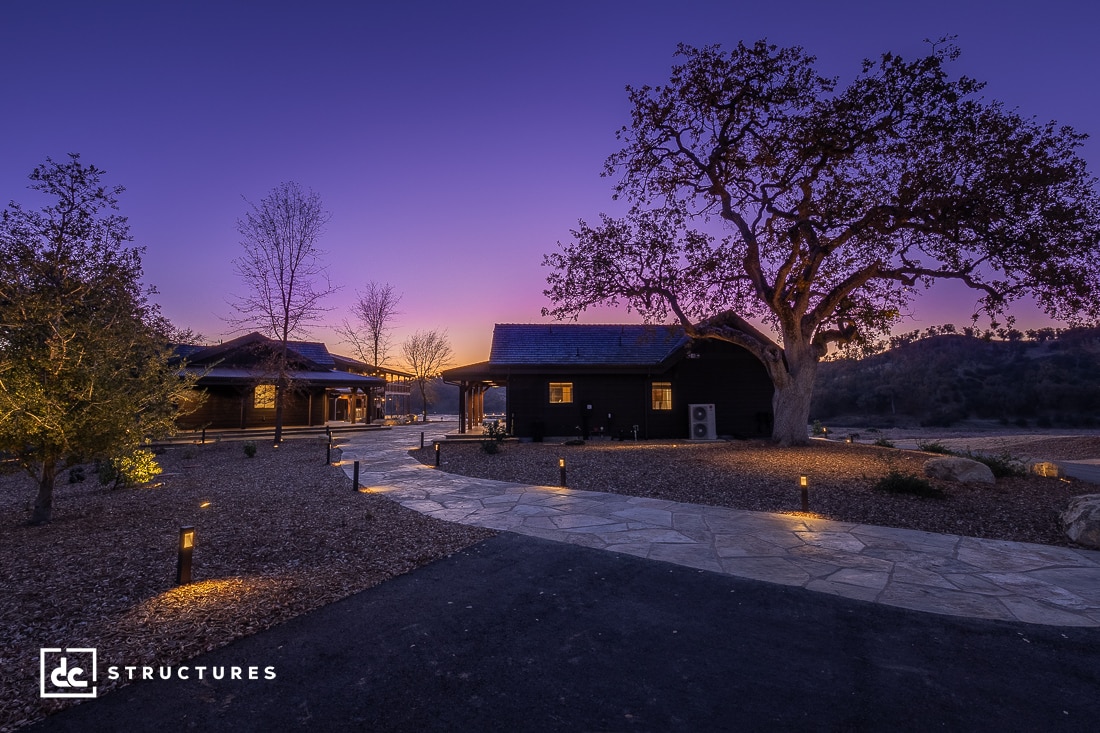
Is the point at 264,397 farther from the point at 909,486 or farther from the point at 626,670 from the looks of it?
the point at 909,486

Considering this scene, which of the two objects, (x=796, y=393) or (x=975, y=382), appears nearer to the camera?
(x=796, y=393)

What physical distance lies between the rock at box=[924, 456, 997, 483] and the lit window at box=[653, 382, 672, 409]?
12.4 metres

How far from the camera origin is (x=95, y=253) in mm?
11172

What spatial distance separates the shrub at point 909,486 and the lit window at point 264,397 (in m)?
30.8

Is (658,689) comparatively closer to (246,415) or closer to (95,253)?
(95,253)

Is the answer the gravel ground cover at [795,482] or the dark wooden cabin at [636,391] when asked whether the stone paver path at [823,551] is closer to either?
the gravel ground cover at [795,482]

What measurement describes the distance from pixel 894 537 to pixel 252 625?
27.1ft

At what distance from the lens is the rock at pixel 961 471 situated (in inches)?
391

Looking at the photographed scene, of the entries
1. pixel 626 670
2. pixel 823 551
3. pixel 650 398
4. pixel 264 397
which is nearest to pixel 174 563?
pixel 626 670

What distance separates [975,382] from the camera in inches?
1945

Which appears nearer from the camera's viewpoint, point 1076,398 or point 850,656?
point 850,656

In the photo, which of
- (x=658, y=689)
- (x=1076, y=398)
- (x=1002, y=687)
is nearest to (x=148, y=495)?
(x=658, y=689)

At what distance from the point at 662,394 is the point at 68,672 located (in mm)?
20972

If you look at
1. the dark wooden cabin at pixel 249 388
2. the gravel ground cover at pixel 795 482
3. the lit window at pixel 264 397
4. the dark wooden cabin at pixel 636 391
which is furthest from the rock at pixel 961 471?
the lit window at pixel 264 397
